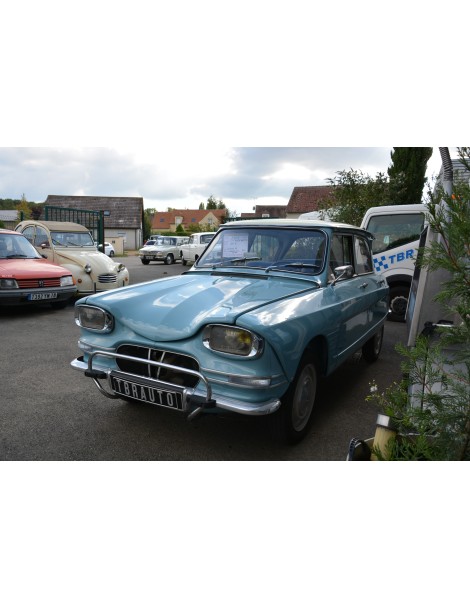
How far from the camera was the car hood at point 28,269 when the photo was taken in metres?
7.70

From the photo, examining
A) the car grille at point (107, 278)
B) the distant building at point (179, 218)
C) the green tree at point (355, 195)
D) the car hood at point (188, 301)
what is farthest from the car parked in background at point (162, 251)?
the distant building at point (179, 218)

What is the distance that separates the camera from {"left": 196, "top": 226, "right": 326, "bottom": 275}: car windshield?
371 centimetres

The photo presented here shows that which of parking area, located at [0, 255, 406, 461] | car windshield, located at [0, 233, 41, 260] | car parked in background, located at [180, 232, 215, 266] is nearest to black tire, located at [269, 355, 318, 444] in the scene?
parking area, located at [0, 255, 406, 461]

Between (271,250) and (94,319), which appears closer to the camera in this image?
(94,319)

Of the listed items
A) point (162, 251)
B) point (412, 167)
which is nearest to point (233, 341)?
point (412, 167)

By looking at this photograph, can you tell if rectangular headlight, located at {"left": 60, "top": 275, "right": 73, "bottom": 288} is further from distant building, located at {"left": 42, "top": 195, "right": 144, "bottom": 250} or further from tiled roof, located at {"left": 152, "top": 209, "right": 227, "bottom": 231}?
tiled roof, located at {"left": 152, "top": 209, "right": 227, "bottom": 231}

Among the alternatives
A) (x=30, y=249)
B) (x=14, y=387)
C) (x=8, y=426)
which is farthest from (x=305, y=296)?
(x=30, y=249)

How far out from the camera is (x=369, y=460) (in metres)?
2.20

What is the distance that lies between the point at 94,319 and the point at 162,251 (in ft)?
66.1

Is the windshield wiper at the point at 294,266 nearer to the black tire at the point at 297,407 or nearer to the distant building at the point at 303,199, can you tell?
the black tire at the point at 297,407

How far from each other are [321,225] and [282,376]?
69.8 inches

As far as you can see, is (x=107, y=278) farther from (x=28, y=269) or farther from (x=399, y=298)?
(x=399, y=298)

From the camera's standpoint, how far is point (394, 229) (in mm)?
7957

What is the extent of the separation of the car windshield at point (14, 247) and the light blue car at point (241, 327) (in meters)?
6.22
